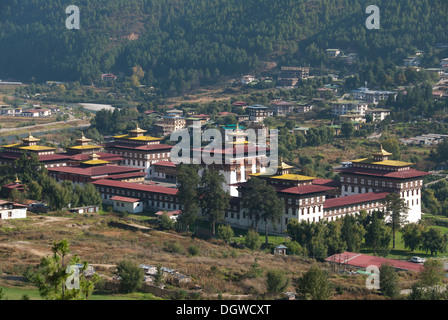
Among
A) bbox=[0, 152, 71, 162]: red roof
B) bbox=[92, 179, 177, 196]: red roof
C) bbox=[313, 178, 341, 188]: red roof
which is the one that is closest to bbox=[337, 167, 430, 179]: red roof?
bbox=[313, 178, 341, 188]: red roof

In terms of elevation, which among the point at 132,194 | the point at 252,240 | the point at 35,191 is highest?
the point at 35,191

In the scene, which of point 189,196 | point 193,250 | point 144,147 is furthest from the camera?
point 144,147

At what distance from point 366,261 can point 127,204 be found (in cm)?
2678

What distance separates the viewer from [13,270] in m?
54.5

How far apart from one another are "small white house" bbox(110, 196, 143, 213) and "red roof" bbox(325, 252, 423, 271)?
74.9ft

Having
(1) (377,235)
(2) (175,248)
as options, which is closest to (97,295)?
(2) (175,248)

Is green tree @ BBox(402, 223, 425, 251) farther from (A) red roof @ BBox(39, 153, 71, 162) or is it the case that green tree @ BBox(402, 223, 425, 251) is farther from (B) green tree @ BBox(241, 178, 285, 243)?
(A) red roof @ BBox(39, 153, 71, 162)

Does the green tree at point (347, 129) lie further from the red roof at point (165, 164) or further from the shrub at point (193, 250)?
the shrub at point (193, 250)

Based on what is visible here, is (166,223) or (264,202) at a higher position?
(264,202)

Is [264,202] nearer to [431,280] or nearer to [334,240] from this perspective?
[334,240]

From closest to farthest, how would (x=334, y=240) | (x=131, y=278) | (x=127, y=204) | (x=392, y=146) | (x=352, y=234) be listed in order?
(x=131, y=278) < (x=334, y=240) < (x=352, y=234) < (x=127, y=204) < (x=392, y=146)

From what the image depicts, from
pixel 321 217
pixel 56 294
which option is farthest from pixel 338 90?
pixel 56 294

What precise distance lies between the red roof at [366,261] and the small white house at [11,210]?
26137 millimetres

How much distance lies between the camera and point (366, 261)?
209 ft
